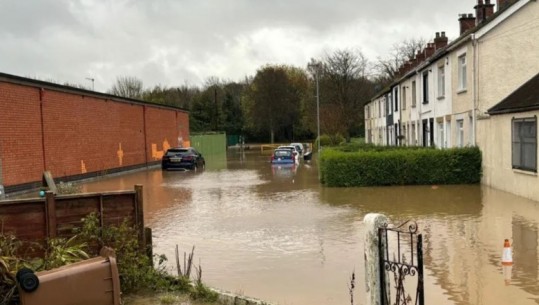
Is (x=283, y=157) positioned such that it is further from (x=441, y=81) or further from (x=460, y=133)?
(x=460, y=133)

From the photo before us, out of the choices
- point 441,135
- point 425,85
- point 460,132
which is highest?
point 425,85

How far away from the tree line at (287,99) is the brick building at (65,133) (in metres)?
27.3

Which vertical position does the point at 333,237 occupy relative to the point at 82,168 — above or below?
below

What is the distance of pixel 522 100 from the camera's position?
16375mm

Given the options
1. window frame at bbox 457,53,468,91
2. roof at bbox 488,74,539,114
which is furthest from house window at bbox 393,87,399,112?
roof at bbox 488,74,539,114

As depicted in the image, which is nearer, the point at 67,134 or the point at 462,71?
the point at 462,71

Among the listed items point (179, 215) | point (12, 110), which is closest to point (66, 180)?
point (12, 110)

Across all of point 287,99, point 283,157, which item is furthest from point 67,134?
point 287,99

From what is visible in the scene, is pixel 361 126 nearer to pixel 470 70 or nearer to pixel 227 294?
pixel 470 70

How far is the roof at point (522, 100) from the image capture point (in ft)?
50.3

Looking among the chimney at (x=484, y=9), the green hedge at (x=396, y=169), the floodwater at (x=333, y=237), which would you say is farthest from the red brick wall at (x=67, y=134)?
the chimney at (x=484, y=9)

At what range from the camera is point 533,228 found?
36.9ft

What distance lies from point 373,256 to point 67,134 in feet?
74.1

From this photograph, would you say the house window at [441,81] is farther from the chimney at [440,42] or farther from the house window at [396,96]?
the house window at [396,96]
